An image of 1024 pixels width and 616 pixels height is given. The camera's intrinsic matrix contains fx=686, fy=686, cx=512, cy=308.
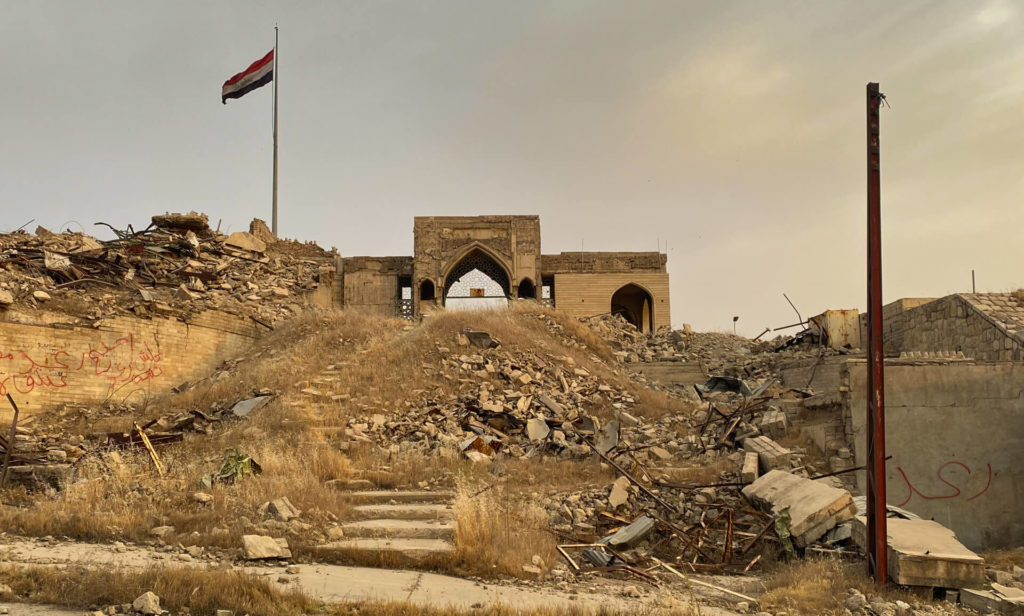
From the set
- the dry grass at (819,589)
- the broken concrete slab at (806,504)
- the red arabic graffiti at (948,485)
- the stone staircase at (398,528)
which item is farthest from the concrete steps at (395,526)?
the red arabic graffiti at (948,485)

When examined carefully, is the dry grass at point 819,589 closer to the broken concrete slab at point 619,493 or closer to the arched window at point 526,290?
the broken concrete slab at point 619,493

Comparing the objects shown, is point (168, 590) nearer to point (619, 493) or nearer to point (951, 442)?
point (619, 493)

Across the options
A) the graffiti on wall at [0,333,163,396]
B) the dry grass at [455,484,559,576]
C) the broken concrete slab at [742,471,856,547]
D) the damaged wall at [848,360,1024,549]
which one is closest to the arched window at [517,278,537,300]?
the graffiti on wall at [0,333,163,396]

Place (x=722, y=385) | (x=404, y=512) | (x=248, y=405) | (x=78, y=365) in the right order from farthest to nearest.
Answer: (x=722, y=385), (x=78, y=365), (x=248, y=405), (x=404, y=512)

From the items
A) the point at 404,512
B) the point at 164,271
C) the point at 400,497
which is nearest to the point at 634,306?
the point at 164,271

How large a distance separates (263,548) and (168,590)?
133 centimetres

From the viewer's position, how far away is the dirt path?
5.55 metres

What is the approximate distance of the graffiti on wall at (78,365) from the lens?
13.2 meters

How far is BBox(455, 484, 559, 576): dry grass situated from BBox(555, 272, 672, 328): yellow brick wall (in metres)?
17.0

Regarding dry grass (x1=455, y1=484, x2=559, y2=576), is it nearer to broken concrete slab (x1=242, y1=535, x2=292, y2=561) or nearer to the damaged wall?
broken concrete slab (x1=242, y1=535, x2=292, y2=561)

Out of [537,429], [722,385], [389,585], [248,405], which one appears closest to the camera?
[389,585]

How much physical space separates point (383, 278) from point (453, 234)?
304cm

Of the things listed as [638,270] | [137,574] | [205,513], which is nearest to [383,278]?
[638,270]

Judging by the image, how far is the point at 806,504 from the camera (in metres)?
7.16
